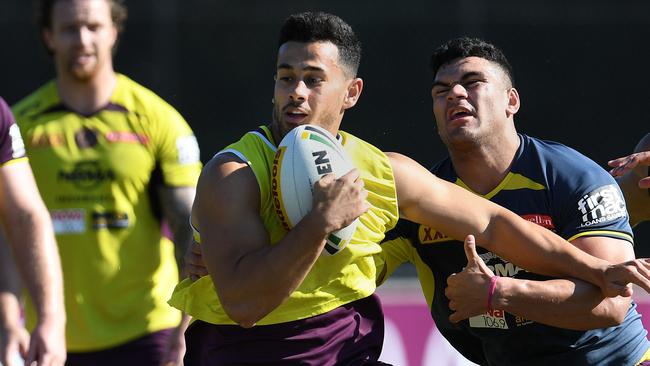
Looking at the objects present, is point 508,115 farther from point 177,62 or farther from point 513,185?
point 177,62

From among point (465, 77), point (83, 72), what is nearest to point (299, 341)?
point (465, 77)

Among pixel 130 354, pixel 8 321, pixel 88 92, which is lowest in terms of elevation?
pixel 130 354

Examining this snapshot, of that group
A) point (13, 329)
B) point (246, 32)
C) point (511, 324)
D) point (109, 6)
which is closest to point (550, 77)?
point (246, 32)

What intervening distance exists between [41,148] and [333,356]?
96.6 inches

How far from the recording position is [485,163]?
5641 millimetres

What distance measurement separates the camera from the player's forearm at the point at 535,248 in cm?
506

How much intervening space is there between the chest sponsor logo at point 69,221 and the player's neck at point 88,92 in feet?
1.68

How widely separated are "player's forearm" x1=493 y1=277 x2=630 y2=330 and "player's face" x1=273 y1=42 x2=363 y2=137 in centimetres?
93

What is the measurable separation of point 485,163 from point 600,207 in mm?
555

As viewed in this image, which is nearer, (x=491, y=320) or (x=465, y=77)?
(x=491, y=320)

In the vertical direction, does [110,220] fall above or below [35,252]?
below

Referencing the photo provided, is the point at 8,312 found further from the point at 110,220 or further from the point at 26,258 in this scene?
the point at 110,220

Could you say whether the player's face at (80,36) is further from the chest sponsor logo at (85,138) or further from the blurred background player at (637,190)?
the blurred background player at (637,190)

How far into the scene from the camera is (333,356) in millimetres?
4758
